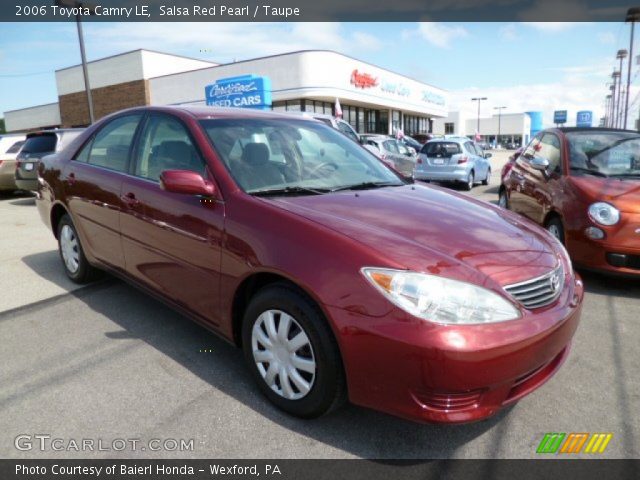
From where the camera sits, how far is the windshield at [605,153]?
5.07 meters

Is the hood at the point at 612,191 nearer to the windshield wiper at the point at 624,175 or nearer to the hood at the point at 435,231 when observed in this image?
the windshield wiper at the point at 624,175

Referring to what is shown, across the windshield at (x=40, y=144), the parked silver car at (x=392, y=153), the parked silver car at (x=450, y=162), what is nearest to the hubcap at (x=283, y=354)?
the windshield at (x=40, y=144)

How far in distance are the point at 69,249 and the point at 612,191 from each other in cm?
516

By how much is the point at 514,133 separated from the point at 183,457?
9930 cm

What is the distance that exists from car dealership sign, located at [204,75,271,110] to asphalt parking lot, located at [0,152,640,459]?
1955 centimetres

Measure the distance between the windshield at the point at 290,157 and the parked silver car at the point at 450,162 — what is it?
9601 millimetres

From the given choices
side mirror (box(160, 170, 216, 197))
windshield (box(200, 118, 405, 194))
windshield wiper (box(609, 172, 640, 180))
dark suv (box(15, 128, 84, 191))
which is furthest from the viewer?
dark suv (box(15, 128, 84, 191))

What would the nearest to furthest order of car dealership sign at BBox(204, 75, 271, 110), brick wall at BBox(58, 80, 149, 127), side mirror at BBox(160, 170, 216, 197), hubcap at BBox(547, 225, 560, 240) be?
side mirror at BBox(160, 170, 216, 197) < hubcap at BBox(547, 225, 560, 240) < car dealership sign at BBox(204, 75, 271, 110) < brick wall at BBox(58, 80, 149, 127)

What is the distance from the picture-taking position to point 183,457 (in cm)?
222

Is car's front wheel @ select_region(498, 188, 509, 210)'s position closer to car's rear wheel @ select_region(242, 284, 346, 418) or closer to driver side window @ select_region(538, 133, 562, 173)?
driver side window @ select_region(538, 133, 562, 173)

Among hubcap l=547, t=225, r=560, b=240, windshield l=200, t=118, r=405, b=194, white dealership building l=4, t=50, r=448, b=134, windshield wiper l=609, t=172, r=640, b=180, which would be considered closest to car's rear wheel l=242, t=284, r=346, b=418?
windshield l=200, t=118, r=405, b=194

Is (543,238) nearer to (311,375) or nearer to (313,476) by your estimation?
(311,375)

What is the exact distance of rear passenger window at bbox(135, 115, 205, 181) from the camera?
3.08m

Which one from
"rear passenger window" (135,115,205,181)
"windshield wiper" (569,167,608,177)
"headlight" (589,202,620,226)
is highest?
"rear passenger window" (135,115,205,181)
